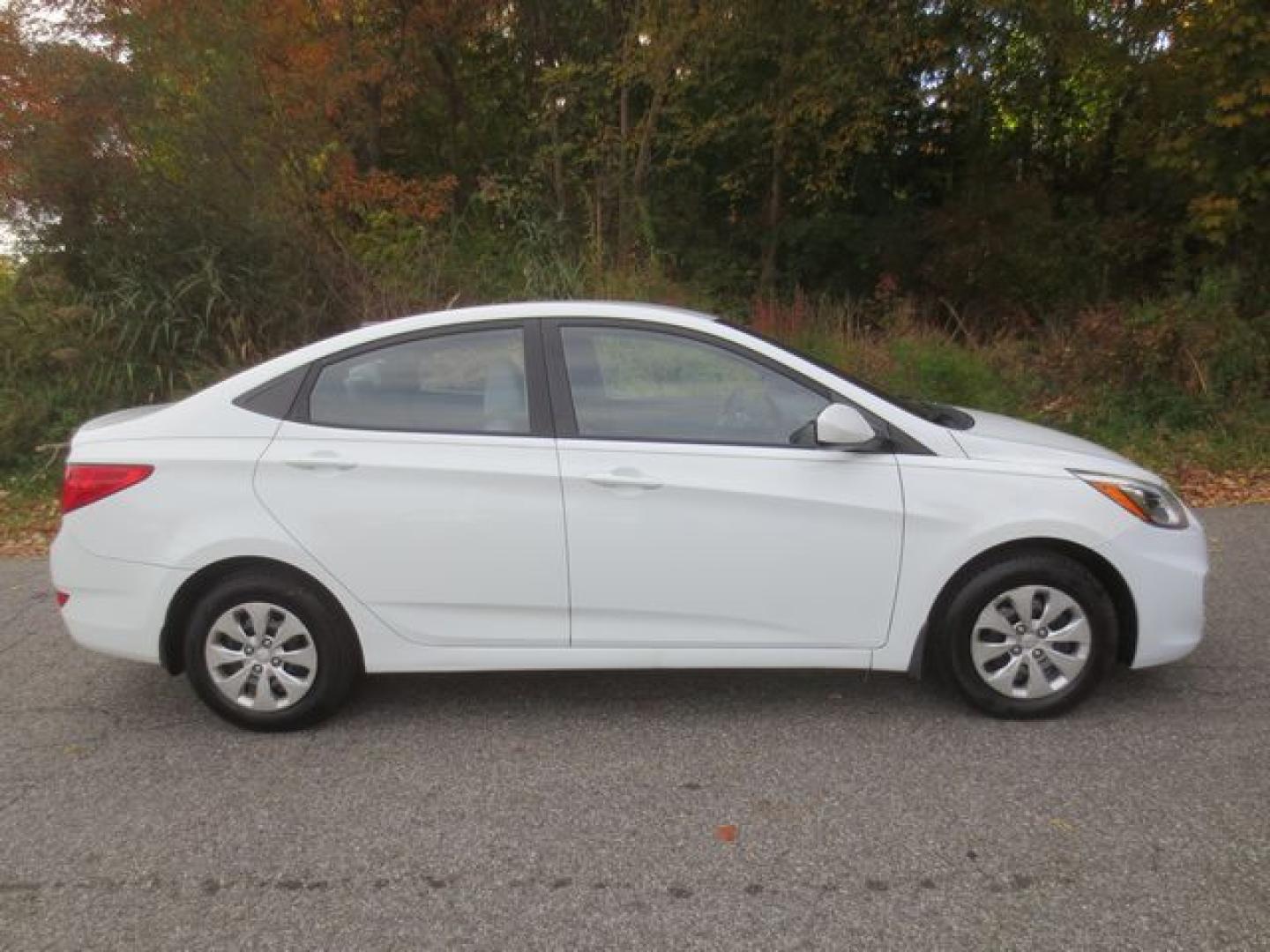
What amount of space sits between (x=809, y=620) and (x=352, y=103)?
11488mm

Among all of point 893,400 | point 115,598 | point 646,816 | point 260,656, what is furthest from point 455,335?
point 646,816

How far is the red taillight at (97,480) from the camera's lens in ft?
12.8

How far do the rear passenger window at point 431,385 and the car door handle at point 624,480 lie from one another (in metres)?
0.41

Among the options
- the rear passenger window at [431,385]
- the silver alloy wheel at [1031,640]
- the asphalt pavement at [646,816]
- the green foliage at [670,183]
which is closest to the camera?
the asphalt pavement at [646,816]

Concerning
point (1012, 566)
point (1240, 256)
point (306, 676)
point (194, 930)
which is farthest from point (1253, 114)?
point (194, 930)

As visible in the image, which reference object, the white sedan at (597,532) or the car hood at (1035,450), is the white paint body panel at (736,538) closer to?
the white sedan at (597,532)

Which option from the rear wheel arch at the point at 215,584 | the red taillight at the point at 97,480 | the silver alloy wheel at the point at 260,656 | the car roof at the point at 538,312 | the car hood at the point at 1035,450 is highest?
the car roof at the point at 538,312

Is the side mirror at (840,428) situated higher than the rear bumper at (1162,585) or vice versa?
the side mirror at (840,428)

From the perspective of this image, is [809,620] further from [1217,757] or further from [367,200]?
[367,200]

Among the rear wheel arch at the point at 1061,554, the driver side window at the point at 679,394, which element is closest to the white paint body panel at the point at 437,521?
the driver side window at the point at 679,394

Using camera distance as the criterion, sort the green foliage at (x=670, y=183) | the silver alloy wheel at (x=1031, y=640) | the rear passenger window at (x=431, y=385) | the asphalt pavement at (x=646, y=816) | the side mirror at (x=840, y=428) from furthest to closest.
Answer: the green foliage at (x=670, y=183) → the rear passenger window at (x=431, y=385) → the silver alloy wheel at (x=1031, y=640) → the side mirror at (x=840, y=428) → the asphalt pavement at (x=646, y=816)

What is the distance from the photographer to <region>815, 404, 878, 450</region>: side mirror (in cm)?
374

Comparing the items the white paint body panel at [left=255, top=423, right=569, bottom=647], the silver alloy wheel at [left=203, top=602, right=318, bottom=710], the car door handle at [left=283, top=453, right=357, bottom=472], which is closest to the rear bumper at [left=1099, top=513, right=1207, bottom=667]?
the white paint body panel at [left=255, top=423, right=569, bottom=647]

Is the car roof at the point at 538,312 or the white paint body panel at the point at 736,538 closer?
the white paint body panel at the point at 736,538
